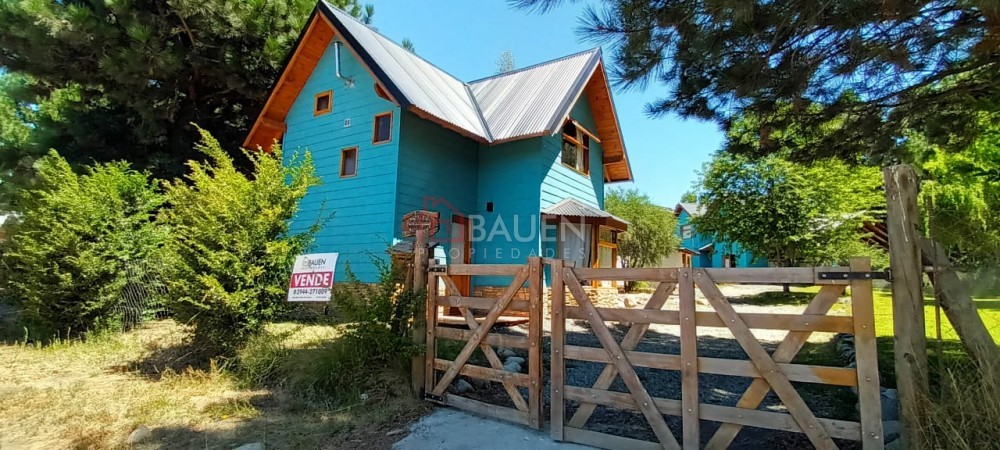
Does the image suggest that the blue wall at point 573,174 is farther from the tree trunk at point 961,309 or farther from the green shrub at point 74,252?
the tree trunk at point 961,309

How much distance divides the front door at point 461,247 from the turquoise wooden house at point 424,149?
0.13ft

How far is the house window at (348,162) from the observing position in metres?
11.4

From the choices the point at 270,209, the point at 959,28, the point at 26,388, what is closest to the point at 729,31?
the point at 959,28

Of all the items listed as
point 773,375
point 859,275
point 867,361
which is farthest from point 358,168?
point 867,361

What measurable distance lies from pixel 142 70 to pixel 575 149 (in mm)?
12310

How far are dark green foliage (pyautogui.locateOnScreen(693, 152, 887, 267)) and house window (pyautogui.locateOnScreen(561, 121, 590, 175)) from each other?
16.9 ft

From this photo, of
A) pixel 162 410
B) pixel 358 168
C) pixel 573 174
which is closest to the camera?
pixel 162 410

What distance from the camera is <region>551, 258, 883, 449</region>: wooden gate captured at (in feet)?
9.50

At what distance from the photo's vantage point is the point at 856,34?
168 inches

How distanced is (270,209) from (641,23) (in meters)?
5.26

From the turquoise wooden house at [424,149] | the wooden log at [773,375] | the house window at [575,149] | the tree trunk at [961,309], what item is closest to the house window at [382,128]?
the turquoise wooden house at [424,149]

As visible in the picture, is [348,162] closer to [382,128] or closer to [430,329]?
[382,128]

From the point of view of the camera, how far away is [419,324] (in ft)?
16.0

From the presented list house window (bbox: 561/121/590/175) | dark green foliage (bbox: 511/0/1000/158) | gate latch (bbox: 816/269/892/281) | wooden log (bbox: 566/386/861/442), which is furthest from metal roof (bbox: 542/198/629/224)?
gate latch (bbox: 816/269/892/281)
